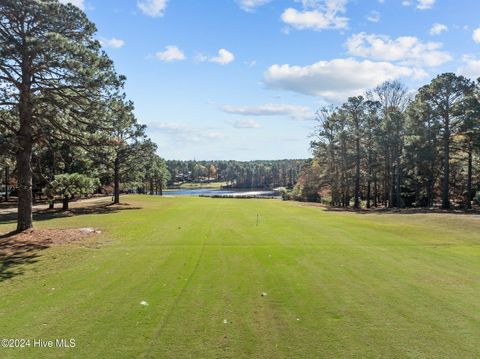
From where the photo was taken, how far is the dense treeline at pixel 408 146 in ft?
125

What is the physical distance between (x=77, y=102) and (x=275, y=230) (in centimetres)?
1203

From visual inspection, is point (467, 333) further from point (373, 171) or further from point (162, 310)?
point (373, 171)

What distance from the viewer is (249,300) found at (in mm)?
8750

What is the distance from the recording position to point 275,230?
843 inches

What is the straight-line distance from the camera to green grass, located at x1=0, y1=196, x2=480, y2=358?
6.41 metres

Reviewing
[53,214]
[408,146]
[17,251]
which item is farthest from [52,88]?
[408,146]

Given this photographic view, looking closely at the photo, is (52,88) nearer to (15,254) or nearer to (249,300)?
(15,254)

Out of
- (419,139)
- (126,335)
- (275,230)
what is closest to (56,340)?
(126,335)

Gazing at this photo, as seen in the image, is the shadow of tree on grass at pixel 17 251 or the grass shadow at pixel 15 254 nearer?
the grass shadow at pixel 15 254

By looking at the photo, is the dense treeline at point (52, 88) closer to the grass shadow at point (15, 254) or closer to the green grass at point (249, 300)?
the grass shadow at point (15, 254)

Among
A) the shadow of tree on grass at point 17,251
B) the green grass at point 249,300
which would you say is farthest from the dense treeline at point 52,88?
the green grass at point 249,300

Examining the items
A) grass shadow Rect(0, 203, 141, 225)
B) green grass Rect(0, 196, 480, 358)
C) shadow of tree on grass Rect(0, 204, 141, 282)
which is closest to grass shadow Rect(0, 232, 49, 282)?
shadow of tree on grass Rect(0, 204, 141, 282)

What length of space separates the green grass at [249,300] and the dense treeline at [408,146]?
2628 cm

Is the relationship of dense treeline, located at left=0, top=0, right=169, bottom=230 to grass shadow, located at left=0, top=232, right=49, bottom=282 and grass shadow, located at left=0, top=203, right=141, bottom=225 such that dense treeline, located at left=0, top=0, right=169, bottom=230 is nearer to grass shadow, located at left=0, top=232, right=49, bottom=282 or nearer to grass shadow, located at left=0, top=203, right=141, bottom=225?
grass shadow, located at left=0, top=232, right=49, bottom=282
